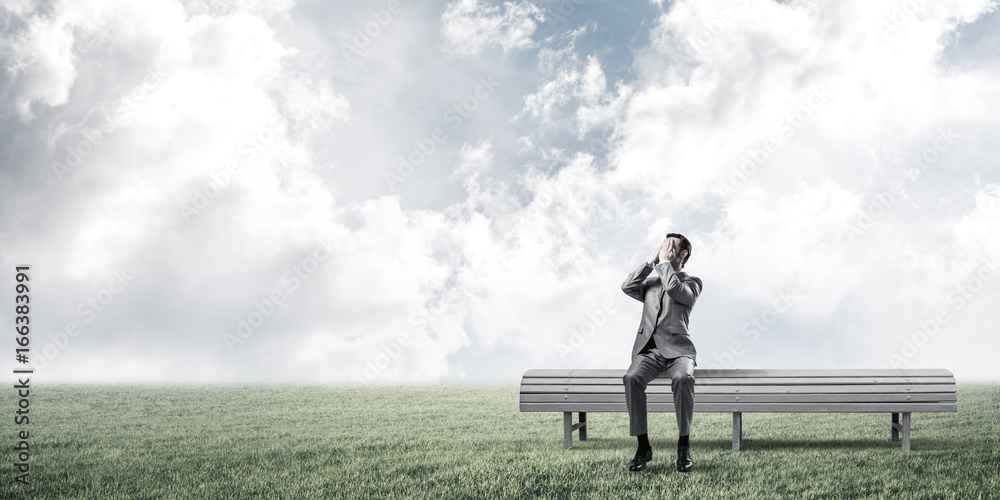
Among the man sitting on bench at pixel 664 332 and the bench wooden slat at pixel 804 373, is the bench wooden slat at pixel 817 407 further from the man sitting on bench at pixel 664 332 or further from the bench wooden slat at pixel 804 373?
the man sitting on bench at pixel 664 332

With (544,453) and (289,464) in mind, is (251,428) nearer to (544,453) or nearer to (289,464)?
(289,464)

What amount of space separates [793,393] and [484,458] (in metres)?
3.32

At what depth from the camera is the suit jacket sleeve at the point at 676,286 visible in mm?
6285

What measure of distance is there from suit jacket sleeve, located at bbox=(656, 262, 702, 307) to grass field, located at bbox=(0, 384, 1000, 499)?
1.49m

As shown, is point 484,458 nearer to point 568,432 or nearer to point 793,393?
point 568,432

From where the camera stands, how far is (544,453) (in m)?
7.06

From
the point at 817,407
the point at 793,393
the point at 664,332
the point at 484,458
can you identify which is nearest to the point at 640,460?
the point at 664,332

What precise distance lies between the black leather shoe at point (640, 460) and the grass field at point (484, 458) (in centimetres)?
10

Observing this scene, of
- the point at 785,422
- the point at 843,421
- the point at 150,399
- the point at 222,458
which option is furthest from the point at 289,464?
the point at 150,399

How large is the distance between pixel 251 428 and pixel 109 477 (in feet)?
15.0

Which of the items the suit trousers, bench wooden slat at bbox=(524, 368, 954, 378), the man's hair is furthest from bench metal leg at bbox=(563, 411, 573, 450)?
the man's hair

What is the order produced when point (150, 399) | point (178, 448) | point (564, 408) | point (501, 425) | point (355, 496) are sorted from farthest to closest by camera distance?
point (150, 399) → point (501, 425) → point (178, 448) → point (564, 408) → point (355, 496)

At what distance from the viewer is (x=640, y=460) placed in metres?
5.98

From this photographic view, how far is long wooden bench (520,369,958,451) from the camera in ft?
23.8
